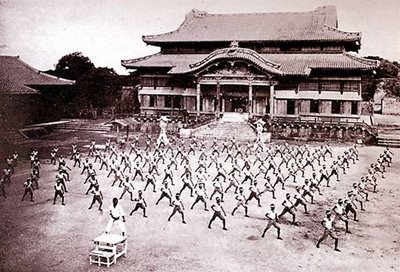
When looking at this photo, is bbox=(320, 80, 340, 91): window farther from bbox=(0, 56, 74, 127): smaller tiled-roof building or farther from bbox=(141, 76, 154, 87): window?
bbox=(0, 56, 74, 127): smaller tiled-roof building

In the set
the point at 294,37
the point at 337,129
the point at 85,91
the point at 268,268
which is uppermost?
the point at 294,37

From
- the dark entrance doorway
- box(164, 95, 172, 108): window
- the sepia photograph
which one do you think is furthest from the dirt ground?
box(164, 95, 172, 108): window

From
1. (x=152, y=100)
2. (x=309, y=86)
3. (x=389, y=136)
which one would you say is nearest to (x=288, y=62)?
(x=309, y=86)

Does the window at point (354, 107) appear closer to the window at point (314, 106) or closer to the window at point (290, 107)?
the window at point (314, 106)

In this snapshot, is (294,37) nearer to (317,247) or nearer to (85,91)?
(85,91)

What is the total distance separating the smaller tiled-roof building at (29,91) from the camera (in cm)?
1580

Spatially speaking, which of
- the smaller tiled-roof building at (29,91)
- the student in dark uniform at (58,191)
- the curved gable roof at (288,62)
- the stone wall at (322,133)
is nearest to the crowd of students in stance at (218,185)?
the student in dark uniform at (58,191)

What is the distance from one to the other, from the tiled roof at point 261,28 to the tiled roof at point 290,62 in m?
0.91

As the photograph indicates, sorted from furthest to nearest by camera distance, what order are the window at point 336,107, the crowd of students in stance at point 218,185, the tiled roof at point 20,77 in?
1. the window at point 336,107
2. the tiled roof at point 20,77
3. the crowd of students in stance at point 218,185

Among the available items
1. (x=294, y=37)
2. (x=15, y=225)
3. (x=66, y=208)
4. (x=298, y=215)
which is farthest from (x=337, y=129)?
(x=15, y=225)

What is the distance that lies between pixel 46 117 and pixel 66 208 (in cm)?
1113

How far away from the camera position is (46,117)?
18938 millimetres

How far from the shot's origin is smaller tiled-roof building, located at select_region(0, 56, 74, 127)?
51.8 feet

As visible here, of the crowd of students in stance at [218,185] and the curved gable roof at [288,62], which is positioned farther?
the curved gable roof at [288,62]
